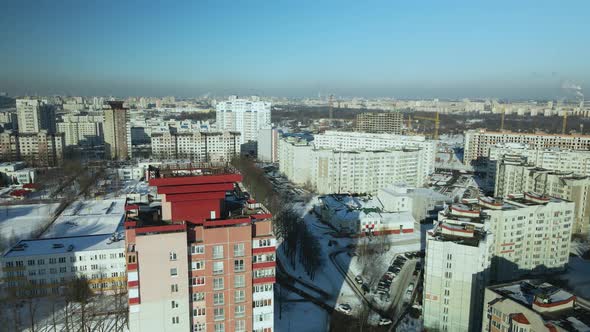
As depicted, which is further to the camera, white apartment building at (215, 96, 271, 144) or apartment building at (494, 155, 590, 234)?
white apartment building at (215, 96, 271, 144)

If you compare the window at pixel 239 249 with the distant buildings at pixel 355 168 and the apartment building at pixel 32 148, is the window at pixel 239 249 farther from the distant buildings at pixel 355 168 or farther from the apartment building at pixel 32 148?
the apartment building at pixel 32 148

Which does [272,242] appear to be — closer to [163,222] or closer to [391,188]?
[163,222]

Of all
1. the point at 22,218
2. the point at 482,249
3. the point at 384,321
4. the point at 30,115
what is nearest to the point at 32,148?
the point at 30,115

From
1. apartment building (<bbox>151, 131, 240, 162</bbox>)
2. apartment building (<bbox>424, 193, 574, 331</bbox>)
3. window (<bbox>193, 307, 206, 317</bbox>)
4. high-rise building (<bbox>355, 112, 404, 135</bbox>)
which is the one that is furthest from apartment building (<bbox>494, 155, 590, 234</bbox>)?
high-rise building (<bbox>355, 112, 404, 135</bbox>)

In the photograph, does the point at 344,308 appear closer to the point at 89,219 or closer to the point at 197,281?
the point at 197,281

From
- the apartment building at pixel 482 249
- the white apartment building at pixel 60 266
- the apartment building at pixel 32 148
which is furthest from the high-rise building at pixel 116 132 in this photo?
the apartment building at pixel 482 249

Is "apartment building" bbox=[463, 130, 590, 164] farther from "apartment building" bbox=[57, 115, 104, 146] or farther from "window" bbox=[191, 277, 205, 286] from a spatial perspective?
"apartment building" bbox=[57, 115, 104, 146]
